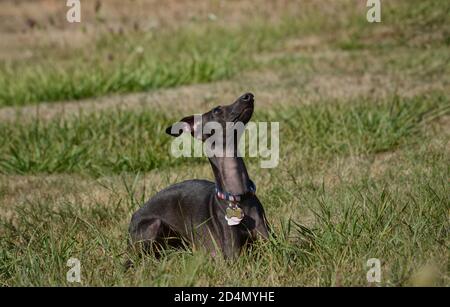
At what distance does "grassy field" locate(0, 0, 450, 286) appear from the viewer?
15.2ft

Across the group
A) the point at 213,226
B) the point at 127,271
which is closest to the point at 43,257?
the point at 127,271

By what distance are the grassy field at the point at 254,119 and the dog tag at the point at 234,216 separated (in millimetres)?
184

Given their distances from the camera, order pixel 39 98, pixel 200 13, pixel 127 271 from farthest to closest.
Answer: pixel 200 13
pixel 39 98
pixel 127 271

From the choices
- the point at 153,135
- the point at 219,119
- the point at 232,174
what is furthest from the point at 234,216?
the point at 153,135

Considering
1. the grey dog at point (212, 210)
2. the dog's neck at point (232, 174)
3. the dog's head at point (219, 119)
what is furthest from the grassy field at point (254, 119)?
the dog's head at point (219, 119)

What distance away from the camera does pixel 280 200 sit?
5887 mm

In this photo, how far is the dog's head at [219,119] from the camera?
4.70 m

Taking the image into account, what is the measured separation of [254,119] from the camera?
27.0ft

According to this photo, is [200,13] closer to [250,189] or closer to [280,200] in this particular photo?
[280,200]

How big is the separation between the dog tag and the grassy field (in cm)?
18

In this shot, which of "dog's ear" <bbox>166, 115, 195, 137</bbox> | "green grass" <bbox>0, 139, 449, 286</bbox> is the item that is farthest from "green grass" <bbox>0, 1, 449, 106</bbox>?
"dog's ear" <bbox>166, 115, 195, 137</bbox>

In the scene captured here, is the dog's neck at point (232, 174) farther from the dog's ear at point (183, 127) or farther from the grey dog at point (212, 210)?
the dog's ear at point (183, 127)
